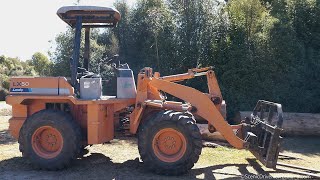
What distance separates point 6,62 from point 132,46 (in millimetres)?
22016

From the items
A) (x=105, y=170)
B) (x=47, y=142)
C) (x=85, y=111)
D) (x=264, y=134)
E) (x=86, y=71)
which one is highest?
(x=86, y=71)

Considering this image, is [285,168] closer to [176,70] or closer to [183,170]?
[183,170]

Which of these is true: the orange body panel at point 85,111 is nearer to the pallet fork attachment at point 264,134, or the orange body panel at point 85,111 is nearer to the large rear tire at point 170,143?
the large rear tire at point 170,143

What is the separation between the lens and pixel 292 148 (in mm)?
10562

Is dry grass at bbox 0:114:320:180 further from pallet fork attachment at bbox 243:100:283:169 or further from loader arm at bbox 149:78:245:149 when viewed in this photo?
loader arm at bbox 149:78:245:149

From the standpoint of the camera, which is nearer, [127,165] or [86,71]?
[127,165]

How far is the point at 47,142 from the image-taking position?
7.15 m

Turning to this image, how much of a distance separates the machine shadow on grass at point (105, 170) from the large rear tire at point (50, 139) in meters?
0.21

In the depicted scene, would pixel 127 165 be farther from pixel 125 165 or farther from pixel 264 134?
pixel 264 134

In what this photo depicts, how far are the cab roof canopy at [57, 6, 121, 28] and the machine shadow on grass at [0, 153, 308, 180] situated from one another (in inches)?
108

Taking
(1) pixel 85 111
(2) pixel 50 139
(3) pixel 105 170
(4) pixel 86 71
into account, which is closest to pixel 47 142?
(2) pixel 50 139

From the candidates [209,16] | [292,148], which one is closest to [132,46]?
[209,16]

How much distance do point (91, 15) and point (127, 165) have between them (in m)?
2.95

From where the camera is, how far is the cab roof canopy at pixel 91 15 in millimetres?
7234
